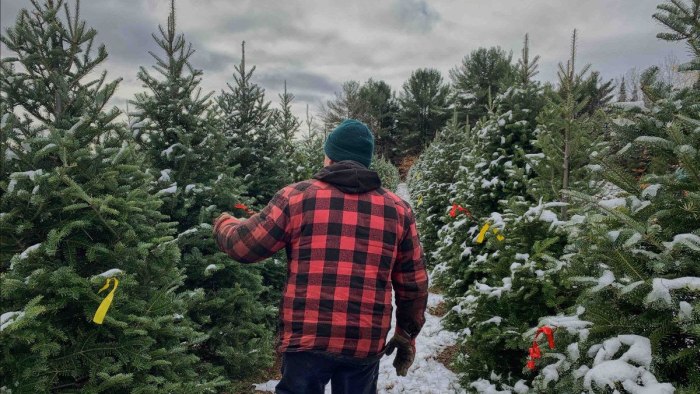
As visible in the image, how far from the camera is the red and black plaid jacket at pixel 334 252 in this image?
2365mm

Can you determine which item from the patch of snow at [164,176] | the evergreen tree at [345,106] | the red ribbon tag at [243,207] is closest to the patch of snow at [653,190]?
the red ribbon tag at [243,207]

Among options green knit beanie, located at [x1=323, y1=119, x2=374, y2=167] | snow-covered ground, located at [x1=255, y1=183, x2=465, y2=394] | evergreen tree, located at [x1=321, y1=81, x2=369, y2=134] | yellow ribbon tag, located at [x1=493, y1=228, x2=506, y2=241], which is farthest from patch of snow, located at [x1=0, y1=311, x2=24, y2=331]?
evergreen tree, located at [x1=321, y1=81, x2=369, y2=134]

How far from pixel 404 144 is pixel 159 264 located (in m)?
43.3

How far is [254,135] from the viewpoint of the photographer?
744 centimetres

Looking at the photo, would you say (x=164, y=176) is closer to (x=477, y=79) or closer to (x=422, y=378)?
(x=422, y=378)

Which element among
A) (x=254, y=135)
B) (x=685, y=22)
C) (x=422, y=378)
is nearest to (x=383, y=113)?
(x=254, y=135)

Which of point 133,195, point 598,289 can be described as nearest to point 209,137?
point 133,195

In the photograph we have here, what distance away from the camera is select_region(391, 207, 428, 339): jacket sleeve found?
8.98ft

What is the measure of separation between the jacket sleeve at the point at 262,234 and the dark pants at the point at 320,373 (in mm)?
659

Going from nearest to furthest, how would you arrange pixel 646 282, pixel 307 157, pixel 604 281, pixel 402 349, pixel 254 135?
1. pixel 646 282
2. pixel 604 281
3. pixel 402 349
4. pixel 254 135
5. pixel 307 157

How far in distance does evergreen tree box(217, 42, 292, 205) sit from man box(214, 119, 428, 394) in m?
4.50

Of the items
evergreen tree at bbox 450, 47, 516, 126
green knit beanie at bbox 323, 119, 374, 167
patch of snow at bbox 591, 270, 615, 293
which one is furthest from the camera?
evergreen tree at bbox 450, 47, 516, 126

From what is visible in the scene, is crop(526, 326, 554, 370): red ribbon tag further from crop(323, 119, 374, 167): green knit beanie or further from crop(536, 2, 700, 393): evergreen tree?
crop(323, 119, 374, 167): green knit beanie

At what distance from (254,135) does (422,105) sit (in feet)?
130
